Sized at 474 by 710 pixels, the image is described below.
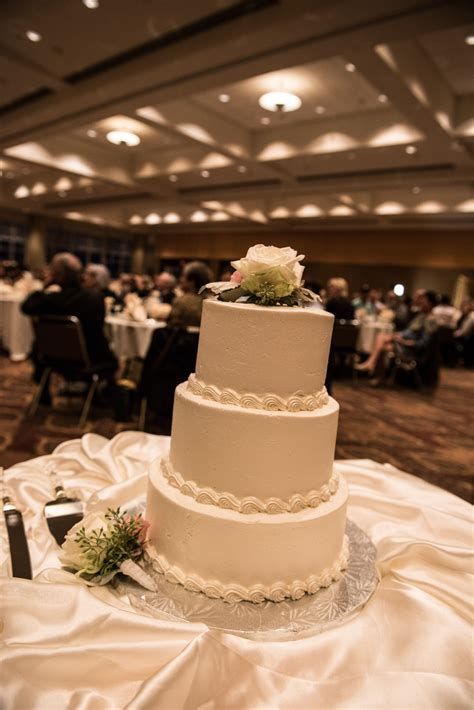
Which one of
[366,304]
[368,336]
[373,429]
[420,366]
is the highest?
[366,304]

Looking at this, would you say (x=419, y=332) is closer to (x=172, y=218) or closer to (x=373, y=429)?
(x=373, y=429)

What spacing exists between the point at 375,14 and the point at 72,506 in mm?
4665

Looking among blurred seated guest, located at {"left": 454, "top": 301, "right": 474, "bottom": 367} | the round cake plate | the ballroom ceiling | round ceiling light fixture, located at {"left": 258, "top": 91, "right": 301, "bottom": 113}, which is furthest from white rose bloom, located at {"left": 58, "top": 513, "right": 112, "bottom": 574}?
blurred seated guest, located at {"left": 454, "top": 301, "right": 474, "bottom": 367}

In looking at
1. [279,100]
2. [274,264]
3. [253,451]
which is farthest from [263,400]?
[279,100]

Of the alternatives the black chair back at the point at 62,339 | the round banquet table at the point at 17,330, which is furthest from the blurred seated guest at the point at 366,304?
the black chair back at the point at 62,339

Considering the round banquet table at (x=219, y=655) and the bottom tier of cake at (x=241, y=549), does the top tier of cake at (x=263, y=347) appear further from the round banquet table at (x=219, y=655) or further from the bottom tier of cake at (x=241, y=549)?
the round banquet table at (x=219, y=655)

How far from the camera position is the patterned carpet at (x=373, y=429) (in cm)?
386

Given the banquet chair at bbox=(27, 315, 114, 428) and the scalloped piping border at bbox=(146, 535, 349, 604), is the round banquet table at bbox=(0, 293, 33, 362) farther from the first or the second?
the scalloped piping border at bbox=(146, 535, 349, 604)

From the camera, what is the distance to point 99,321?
14.3 feet

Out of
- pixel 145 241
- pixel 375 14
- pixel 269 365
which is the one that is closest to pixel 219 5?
pixel 375 14

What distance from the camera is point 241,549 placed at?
1.35 metres

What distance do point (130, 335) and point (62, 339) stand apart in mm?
1347

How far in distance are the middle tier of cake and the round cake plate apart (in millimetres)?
275

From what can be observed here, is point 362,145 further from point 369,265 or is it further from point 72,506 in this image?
point 369,265
